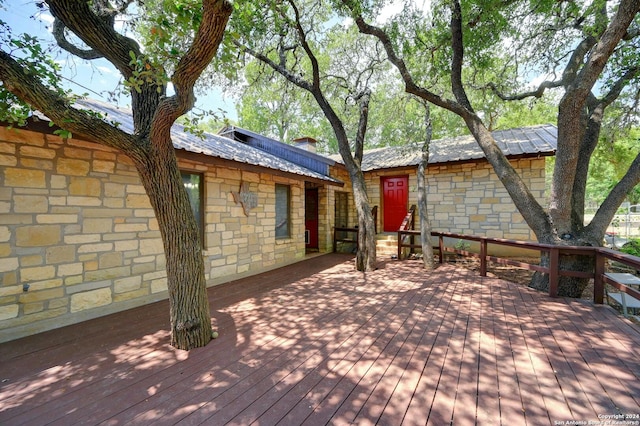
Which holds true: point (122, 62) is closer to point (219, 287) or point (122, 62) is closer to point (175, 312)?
point (175, 312)

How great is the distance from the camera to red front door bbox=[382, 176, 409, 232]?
907cm

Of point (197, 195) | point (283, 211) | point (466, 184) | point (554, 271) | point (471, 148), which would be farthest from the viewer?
point (471, 148)

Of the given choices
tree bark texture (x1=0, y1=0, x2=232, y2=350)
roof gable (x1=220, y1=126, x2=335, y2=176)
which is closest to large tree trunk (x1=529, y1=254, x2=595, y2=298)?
tree bark texture (x1=0, y1=0, x2=232, y2=350)

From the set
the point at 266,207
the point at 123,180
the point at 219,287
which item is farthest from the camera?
the point at 266,207

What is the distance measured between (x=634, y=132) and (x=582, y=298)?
1190 centimetres

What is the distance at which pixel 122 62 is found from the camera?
99.2 inches

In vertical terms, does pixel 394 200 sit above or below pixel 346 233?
above

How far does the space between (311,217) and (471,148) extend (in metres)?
5.46

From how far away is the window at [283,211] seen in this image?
22.5ft

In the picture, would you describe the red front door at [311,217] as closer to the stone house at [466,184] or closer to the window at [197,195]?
the stone house at [466,184]

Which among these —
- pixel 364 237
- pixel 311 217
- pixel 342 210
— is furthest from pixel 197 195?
pixel 342 210

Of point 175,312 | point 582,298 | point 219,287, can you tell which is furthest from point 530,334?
point 219,287

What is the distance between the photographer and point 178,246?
2.60m

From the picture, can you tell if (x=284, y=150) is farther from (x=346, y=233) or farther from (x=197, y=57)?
(x=197, y=57)
